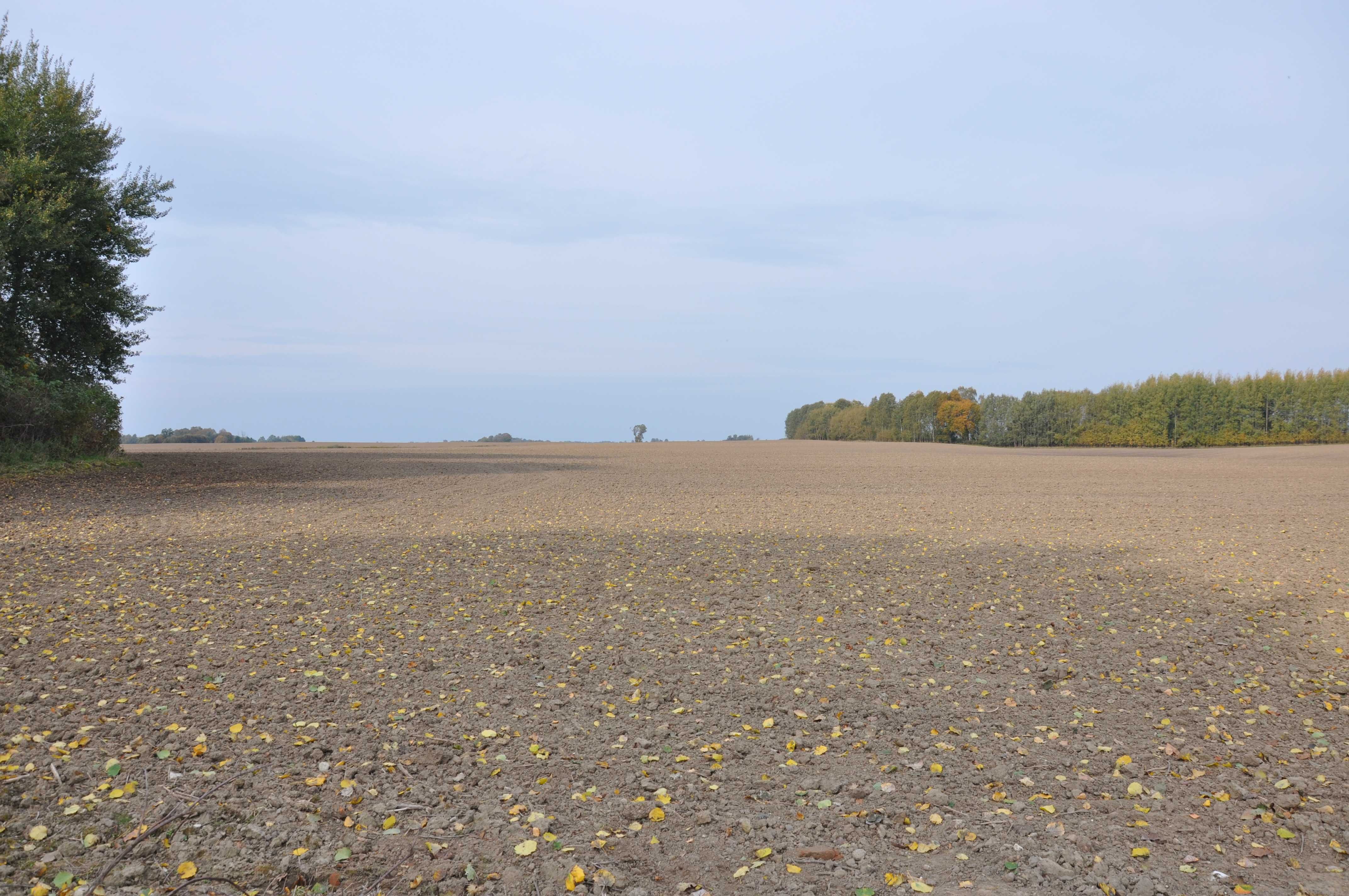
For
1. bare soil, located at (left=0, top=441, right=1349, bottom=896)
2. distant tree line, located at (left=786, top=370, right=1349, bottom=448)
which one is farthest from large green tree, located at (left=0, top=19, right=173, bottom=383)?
distant tree line, located at (left=786, top=370, right=1349, bottom=448)

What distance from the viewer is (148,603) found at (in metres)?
8.55

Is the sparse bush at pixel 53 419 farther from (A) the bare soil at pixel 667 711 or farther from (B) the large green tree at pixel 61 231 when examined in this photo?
(A) the bare soil at pixel 667 711

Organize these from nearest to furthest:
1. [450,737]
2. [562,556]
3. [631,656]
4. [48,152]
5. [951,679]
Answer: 1. [450,737]
2. [951,679]
3. [631,656]
4. [562,556]
5. [48,152]

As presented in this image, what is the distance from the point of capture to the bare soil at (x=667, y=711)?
420cm

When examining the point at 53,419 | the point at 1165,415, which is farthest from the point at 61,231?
the point at 1165,415

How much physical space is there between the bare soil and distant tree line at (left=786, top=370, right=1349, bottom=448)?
178 ft

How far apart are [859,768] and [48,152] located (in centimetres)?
2756

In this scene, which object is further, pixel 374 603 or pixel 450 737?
pixel 374 603

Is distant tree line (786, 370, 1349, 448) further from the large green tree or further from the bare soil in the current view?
the large green tree

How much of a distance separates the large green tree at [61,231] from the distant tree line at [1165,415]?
6487 cm

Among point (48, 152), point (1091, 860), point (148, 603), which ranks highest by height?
point (48, 152)

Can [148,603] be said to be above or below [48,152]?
below

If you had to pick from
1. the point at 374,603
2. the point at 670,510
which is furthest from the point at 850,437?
the point at 374,603

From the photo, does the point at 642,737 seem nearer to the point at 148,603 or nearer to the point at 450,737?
the point at 450,737
